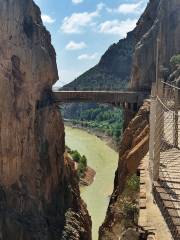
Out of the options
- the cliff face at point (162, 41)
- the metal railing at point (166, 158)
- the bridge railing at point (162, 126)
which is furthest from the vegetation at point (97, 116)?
the metal railing at point (166, 158)

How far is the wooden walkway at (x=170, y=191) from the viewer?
9406 millimetres

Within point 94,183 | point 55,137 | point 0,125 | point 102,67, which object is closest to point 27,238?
point 0,125

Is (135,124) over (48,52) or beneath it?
beneath

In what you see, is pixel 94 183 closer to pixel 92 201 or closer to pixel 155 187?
pixel 92 201

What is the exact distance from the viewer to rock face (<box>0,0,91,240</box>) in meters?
40.7

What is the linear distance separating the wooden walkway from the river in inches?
1396

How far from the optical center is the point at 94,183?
73.4 m

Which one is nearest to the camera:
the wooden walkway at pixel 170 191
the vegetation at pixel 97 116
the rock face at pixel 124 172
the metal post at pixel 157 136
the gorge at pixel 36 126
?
the wooden walkway at pixel 170 191

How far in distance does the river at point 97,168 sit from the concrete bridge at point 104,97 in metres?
12.6

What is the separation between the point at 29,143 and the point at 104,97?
33.4ft

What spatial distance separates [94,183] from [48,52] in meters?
29.8

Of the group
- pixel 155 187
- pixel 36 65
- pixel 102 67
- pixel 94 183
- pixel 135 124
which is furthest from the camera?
pixel 102 67

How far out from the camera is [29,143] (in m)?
43.8

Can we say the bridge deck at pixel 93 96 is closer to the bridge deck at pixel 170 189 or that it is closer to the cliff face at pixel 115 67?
the bridge deck at pixel 170 189
